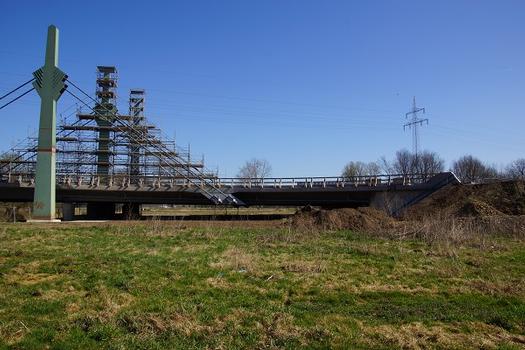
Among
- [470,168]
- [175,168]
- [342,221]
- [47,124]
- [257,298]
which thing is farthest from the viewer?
[470,168]

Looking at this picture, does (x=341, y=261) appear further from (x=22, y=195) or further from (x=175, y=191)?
(x=22, y=195)

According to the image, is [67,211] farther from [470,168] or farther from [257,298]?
[470,168]

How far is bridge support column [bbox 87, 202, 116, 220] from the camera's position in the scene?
64.0 meters

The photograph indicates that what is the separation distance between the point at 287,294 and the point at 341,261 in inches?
185

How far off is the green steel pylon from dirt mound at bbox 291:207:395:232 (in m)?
22.7

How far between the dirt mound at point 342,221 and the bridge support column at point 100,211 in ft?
125

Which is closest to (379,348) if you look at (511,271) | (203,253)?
(511,271)

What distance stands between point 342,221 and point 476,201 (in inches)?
581

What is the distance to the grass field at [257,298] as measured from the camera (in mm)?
8164

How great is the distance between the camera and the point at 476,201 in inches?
1545

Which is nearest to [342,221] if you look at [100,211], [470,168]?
[100,211]

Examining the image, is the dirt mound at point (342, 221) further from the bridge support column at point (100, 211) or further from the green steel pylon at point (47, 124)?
the bridge support column at point (100, 211)

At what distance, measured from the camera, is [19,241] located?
19531 mm

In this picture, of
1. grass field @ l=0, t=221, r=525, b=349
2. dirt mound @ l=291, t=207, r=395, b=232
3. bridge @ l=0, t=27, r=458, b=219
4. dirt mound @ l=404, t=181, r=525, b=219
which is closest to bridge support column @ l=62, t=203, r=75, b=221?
bridge @ l=0, t=27, r=458, b=219
